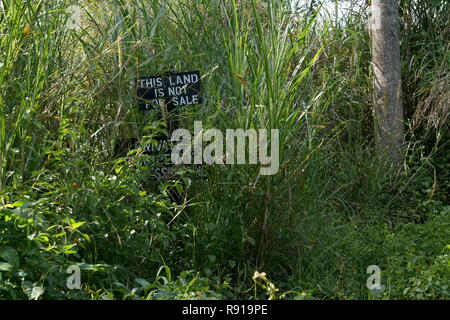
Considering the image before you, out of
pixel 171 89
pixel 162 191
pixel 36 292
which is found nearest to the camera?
pixel 36 292

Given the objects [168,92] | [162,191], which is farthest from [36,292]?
[168,92]

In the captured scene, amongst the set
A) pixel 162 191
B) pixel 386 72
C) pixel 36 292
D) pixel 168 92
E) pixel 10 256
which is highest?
pixel 386 72

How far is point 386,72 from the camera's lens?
24.0ft

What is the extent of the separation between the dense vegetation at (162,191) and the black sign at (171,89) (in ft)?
0.26

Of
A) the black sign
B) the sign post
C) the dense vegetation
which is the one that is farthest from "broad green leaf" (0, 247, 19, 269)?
the black sign

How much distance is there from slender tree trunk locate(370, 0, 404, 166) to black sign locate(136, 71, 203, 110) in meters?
2.70

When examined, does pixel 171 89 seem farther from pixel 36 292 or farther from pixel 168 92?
pixel 36 292

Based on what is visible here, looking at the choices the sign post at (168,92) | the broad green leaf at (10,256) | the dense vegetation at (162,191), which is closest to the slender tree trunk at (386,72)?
the dense vegetation at (162,191)

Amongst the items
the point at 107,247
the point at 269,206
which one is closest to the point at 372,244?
the point at 269,206

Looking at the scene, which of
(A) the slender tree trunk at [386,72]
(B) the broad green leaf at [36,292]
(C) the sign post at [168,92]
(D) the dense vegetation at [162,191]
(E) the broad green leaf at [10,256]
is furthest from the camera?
(A) the slender tree trunk at [386,72]

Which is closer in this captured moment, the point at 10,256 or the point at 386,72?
the point at 10,256

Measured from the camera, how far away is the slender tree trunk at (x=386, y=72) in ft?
23.6

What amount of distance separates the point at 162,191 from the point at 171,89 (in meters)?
0.97

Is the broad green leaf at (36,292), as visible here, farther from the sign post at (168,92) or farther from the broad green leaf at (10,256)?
the sign post at (168,92)
